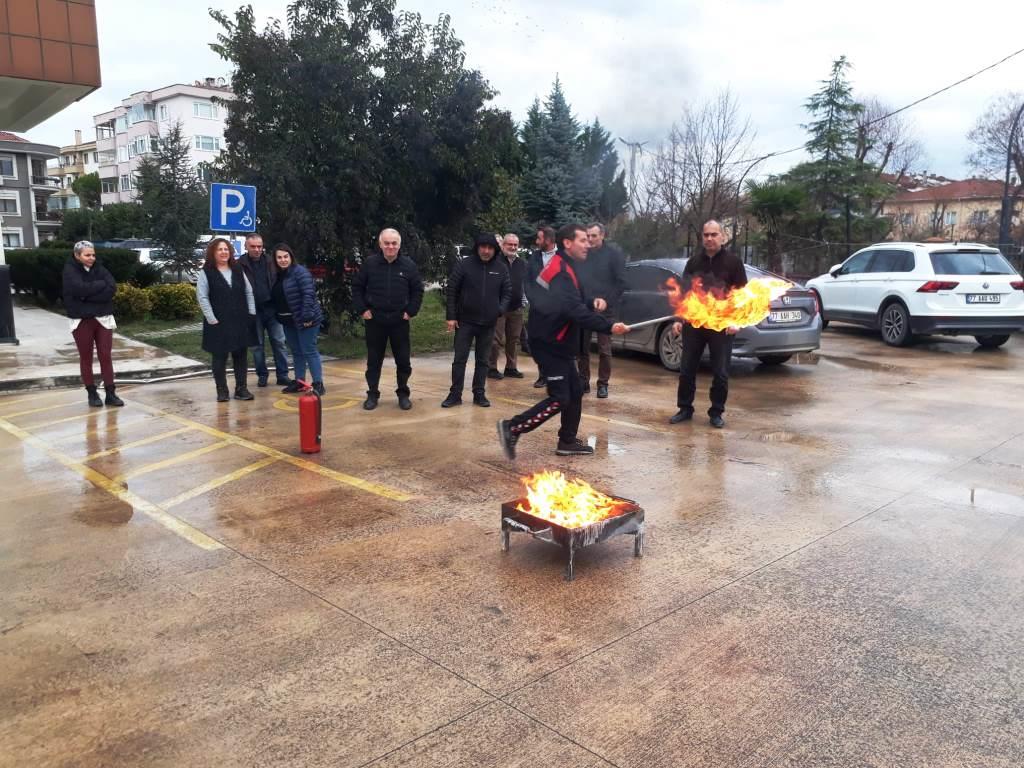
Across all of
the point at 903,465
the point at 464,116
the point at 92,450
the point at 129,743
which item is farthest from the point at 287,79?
the point at 129,743

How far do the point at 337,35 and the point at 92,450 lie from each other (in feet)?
26.8

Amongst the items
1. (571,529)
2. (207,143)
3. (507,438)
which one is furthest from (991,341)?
(207,143)

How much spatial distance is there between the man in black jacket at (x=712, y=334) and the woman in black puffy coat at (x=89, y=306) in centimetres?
585

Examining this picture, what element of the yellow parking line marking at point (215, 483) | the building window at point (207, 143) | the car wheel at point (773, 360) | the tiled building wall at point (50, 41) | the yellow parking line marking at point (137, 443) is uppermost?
the building window at point (207, 143)

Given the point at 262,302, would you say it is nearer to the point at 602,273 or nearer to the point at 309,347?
the point at 309,347

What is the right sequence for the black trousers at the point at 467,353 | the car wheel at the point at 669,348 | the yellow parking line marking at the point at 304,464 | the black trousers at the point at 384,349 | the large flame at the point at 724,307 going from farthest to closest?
the car wheel at the point at 669,348 < the black trousers at the point at 467,353 < the black trousers at the point at 384,349 < the large flame at the point at 724,307 < the yellow parking line marking at the point at 304,464

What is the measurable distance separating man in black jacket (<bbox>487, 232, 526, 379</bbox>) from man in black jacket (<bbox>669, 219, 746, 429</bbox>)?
255cm

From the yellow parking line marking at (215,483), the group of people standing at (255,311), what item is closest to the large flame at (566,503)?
the yellow parking line marking at (215,483)

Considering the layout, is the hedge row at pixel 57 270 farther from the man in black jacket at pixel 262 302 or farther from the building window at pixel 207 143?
the building window at pixel 207 143

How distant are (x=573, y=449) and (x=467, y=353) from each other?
2263mm

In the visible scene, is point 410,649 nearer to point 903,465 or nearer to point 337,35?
point 903,465

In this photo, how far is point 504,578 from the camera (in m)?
4.10

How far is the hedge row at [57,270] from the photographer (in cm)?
1748

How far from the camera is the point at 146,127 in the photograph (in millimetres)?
69875
